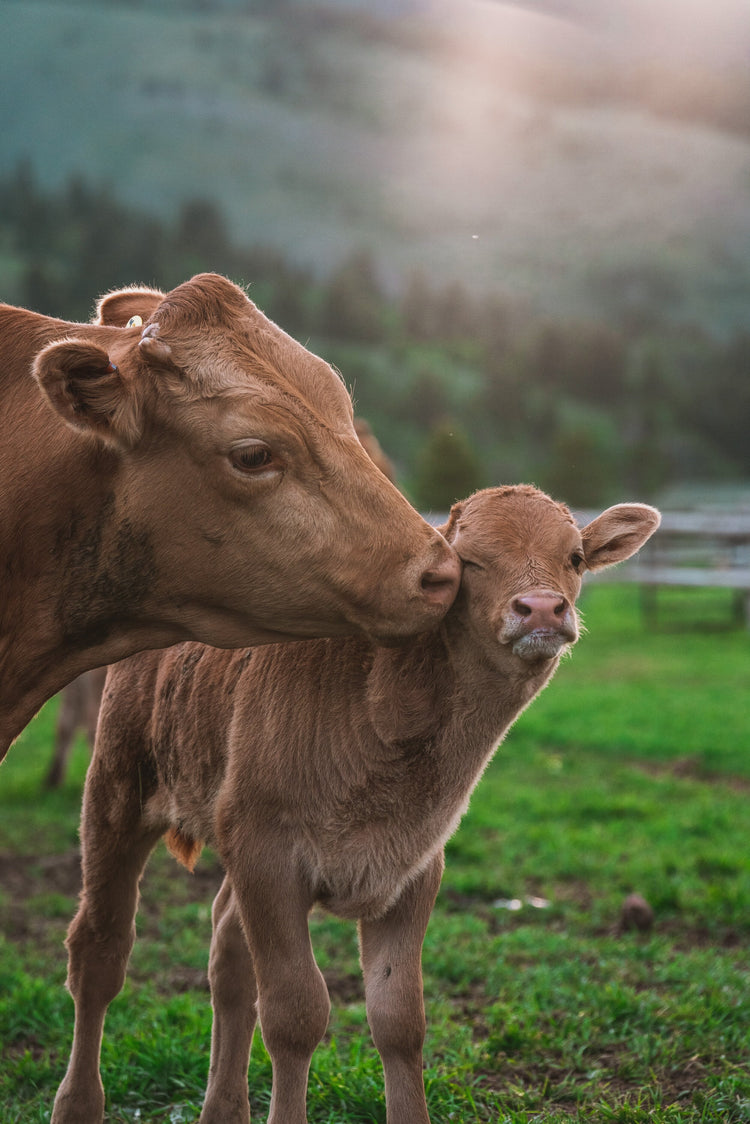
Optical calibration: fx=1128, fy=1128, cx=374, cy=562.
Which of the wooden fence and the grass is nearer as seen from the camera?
the grass

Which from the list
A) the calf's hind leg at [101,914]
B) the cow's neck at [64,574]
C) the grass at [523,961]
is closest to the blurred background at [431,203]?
the grass at [523,961]

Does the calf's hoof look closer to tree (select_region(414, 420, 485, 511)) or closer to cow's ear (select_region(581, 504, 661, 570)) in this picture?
cow's ear (select_region(581, 504, 661, 570))

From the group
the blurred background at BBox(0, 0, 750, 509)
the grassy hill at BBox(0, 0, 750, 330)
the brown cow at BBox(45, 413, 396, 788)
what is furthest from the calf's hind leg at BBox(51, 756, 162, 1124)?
the grassy hill at BBox(0, 0, 750, 330)

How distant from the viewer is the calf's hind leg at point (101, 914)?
3807 mm

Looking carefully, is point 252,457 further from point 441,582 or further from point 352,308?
point 352,308

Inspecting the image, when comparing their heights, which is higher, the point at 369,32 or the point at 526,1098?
the point at 369,32

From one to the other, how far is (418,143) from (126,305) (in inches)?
4852

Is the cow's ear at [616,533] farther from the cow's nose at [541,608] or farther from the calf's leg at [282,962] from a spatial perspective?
the calf's leg at [282,962]

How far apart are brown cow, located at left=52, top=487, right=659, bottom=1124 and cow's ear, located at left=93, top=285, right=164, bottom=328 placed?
44.7 inches

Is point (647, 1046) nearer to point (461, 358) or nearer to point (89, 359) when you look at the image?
point (89, 359)

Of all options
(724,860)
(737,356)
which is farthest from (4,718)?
(737,356)

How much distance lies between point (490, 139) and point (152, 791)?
113 m

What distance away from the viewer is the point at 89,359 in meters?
2.70

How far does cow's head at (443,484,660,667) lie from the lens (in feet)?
9.52
